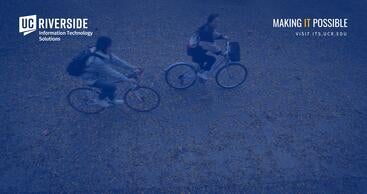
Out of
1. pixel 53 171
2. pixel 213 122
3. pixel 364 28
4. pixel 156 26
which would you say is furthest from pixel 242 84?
pixel 364 28

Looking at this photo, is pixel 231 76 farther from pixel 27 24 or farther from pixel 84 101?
pixel 27 24

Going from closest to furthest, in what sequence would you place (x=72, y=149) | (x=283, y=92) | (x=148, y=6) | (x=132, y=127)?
(x=72, y=149) → (x=132, y=127) → (x=283, y=92) → (x=148, y=6)

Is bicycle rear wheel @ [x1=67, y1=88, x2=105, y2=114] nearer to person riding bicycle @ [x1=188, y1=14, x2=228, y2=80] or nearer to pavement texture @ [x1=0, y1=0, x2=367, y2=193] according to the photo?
pavement texture @ [x1=0, y1=0, x2=367, y2=193]

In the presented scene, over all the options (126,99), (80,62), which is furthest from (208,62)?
(80,62)

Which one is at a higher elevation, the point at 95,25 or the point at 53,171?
the point at 95,25

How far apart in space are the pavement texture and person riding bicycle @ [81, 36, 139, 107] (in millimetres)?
573

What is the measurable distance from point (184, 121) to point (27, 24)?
6301 millimetres

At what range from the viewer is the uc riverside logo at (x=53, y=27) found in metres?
8.58

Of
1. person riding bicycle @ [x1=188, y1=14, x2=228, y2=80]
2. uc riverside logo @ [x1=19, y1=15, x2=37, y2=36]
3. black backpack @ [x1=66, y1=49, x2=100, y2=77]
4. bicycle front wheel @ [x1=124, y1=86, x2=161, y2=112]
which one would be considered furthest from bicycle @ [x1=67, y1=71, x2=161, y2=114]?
uc riverside logo @ [x1=19, y1=15, x2=37, y2=36]

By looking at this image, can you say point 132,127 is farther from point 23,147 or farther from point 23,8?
point 23,8

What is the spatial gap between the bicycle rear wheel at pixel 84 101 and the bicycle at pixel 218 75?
5.98 feet

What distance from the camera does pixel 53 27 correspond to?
888 cm

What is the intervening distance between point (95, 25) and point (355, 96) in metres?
8.05

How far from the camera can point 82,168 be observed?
534cm
